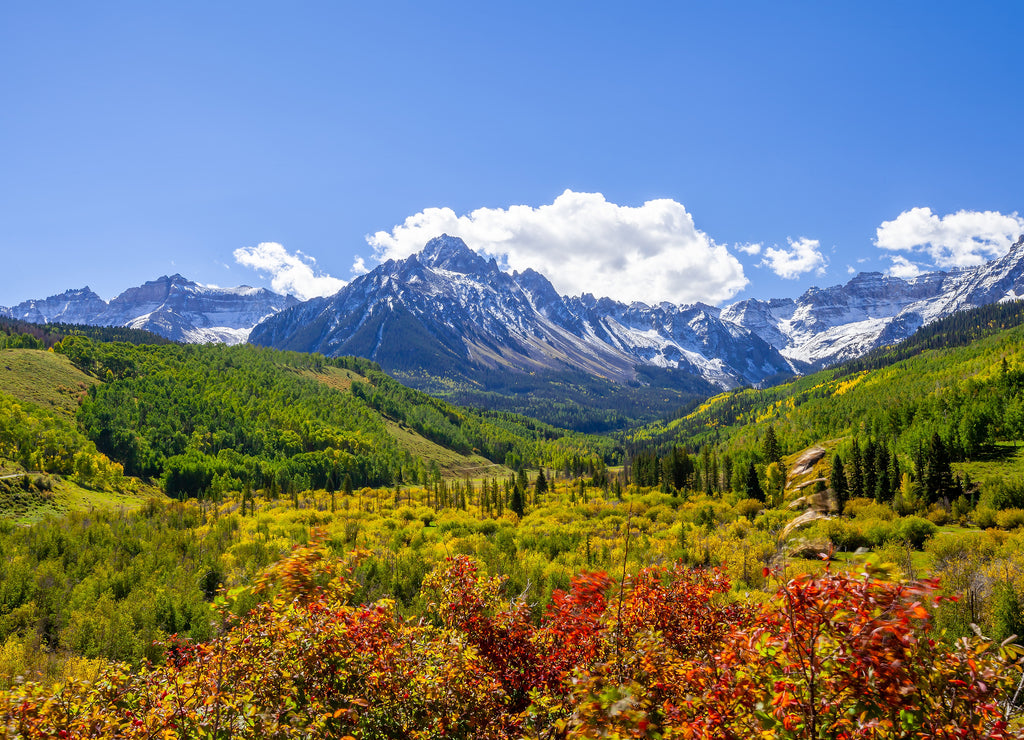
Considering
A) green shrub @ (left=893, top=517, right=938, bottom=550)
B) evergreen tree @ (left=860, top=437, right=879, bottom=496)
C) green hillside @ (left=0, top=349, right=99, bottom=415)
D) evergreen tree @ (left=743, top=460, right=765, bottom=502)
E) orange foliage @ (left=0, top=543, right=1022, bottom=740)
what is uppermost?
green hillside @ (left=0, top=349, right=99, bottom=415)

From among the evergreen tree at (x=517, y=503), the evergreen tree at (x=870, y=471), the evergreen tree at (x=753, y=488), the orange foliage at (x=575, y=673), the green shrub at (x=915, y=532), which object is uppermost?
the orange foliage at (x=575, y=673)

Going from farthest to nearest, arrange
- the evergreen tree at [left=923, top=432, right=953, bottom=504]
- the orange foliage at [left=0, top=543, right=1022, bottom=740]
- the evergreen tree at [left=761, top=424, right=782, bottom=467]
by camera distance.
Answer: the evergreen tree at [left=761, top=424, right=782, bottom=467]
the evergreen tree at [left=923, top=432, right=953, bottom=504]
the orange foliage at [left=0, top=543, right=1022, bottom=740]

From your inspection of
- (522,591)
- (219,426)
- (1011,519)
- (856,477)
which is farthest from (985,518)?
(219,426)

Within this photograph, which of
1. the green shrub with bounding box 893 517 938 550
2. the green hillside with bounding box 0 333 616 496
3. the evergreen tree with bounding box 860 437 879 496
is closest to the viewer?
the green shrub with bounding box 893 517 938 550

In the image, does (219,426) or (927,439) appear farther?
(219,426)

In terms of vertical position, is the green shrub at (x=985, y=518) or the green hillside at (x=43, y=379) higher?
the green hillside at (x=43, y=379)

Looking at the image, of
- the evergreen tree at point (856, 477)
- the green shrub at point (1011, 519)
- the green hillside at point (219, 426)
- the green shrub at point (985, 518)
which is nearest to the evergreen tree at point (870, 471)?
the evergreen tree at point (856, 477)

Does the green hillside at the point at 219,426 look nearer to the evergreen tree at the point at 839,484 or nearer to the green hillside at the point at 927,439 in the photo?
the green hillside at the point at 927,439

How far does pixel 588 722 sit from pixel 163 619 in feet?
105

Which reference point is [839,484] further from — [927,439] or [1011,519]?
[927,439]

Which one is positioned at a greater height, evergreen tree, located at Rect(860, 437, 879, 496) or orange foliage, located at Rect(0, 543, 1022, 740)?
orange foliage, located at Rect(0, 543, 1022, 740)

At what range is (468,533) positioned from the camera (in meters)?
56.4

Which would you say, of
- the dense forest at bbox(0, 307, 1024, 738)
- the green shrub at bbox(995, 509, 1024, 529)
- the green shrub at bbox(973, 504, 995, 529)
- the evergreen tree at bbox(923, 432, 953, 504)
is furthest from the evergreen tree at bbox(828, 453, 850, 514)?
the green shrub at bbox(995, 509, 1024, 529)

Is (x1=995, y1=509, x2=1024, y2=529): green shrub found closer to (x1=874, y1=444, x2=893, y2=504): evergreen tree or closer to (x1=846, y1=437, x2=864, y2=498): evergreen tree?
(x1=874, y1=444, x2=893, y2=504): evergreen tree
